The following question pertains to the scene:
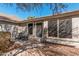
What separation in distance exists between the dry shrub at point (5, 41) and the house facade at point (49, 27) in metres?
0.05

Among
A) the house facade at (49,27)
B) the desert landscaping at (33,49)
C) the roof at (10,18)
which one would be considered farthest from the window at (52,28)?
the roof at (10,18)

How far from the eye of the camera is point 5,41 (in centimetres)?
213

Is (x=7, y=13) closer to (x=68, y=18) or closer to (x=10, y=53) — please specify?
(x=10, y=53)

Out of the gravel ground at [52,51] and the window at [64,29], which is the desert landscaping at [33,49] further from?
the window at [64,29]

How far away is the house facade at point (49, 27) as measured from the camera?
6.93ft

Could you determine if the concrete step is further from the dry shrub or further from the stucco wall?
the dry shrub

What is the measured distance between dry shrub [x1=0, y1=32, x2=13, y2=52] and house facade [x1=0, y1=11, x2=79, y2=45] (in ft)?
0.16

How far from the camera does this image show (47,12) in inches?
83.9

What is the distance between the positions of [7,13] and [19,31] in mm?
219

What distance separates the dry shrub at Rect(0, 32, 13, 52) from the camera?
212 cm

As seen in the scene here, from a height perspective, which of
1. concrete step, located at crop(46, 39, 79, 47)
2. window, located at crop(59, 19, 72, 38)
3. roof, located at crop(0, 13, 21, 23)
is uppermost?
roof, located at crop(0, 13, 21, 23)

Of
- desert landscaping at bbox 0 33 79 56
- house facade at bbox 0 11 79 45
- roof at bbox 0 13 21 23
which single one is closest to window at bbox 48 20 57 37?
house facade at bbox 0 11 79 45

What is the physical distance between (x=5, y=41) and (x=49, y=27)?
47 centimetres

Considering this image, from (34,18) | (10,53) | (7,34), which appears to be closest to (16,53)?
(10,53)
